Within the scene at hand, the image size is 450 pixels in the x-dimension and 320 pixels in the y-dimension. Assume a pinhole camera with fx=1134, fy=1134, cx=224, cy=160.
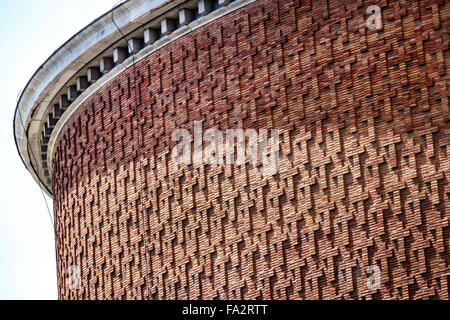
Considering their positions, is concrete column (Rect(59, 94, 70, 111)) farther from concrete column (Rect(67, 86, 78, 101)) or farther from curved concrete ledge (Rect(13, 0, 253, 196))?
concrete column (Rect(67, 86, 78, 101))

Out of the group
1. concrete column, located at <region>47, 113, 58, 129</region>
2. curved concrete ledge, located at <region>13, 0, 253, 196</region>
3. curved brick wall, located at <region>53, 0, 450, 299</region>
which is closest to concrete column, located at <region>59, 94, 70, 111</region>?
curved concrete ledge, located at <region>13, 0, 253, 196</region>

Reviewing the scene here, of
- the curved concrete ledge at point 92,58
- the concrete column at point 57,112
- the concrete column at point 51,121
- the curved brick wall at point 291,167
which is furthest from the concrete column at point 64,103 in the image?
the curved brick wall at point 291,167

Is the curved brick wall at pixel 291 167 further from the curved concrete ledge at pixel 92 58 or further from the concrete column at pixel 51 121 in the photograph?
the concrete column at pixel 51 121

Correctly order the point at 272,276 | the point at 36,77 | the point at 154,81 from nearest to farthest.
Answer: the point at 272,276, the point at 154,81, the point at 36,77

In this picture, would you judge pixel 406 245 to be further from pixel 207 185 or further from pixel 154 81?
pixel 154 81

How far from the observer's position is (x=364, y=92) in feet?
54.4

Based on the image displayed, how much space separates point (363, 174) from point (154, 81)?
181 inches

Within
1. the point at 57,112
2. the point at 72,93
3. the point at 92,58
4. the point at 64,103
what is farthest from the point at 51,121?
the point at 92,58

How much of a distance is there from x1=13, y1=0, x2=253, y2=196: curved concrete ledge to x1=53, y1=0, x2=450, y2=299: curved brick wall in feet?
0.91

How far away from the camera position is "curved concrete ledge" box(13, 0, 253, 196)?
1889cm

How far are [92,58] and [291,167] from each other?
17.4 feet

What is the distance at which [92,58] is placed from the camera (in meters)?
20.6
